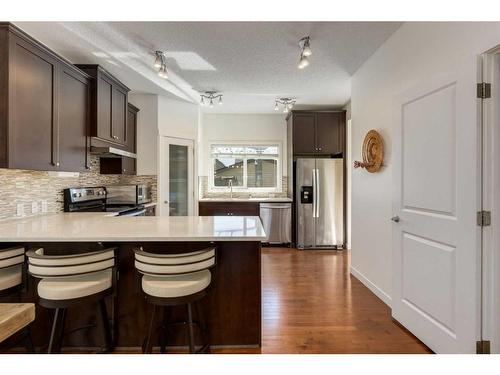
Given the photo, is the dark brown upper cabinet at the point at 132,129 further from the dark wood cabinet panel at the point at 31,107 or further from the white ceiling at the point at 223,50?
the dark wood cabinet panel at the point at 31,107

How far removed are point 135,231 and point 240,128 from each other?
4.12m

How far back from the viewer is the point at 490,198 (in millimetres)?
1549

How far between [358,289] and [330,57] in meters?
2.58

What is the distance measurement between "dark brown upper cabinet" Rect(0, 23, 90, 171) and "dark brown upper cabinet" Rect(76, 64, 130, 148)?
0.38 ft

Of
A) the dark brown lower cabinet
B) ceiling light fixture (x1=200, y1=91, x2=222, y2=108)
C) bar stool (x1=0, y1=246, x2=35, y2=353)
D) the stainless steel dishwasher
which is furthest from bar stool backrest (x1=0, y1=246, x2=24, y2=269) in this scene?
the stainless steel dishwasher

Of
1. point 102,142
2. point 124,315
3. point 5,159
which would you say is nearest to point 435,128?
point 124,315

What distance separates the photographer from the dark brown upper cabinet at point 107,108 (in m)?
3.04

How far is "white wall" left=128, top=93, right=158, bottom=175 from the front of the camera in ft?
14.5

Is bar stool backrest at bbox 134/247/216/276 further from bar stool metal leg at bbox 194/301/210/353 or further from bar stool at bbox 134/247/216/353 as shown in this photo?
bar stool metal leg at bbox 194/301/210/353

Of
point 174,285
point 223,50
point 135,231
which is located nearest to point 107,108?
point 223,50

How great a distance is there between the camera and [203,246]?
6.38 ft

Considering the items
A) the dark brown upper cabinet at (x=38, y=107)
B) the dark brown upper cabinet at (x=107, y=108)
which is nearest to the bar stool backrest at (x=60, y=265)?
the dark brown upper cabinet at (x=38, y=107)

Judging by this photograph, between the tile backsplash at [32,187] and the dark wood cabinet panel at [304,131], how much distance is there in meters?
3.36
